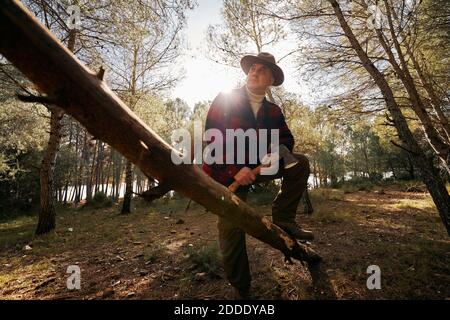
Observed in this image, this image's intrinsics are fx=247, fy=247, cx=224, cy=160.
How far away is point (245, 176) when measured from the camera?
260 cm

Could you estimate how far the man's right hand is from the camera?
2.59 metres

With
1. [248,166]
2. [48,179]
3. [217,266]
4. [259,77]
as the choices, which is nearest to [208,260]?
[217,266]

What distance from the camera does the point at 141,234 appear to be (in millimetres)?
7133

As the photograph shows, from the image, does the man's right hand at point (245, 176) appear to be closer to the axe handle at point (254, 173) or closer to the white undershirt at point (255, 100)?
the axe handle at point (254, 173)

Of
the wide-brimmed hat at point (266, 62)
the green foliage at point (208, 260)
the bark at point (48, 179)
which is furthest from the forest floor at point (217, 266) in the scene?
the wide-brimmed hat at point (266, 62)

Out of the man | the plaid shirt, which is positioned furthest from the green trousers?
the plaid shirt

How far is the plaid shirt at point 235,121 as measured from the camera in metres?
2.86

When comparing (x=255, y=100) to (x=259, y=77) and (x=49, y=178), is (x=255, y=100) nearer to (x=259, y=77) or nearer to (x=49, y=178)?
(x=259, y=77)

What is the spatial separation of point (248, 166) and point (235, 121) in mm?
552

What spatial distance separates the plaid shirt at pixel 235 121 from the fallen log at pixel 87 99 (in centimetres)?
83

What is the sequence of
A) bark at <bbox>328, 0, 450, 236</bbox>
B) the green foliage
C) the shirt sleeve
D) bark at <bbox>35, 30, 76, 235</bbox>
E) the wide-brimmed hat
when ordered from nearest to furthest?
A: the shirt sleeve
the wide-brimmed hat
the green foliage
bark at <bbox>328, 0, 450, 236</bbox>
bark at <bbox>35, 30, 76, 235</bbox>

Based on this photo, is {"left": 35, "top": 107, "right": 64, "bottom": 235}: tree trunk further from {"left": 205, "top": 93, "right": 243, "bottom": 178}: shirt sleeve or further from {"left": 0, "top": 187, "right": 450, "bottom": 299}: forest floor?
{"left": 205, "top": 93, "right": 243, "bottom": 178}: shirt sleeve

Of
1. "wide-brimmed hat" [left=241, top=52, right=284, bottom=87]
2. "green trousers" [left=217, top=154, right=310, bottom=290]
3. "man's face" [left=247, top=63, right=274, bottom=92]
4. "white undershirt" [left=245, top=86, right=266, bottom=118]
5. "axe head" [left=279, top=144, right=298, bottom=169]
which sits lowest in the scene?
"green trousers" [left=217, top=154, right=310, bottom=290]
